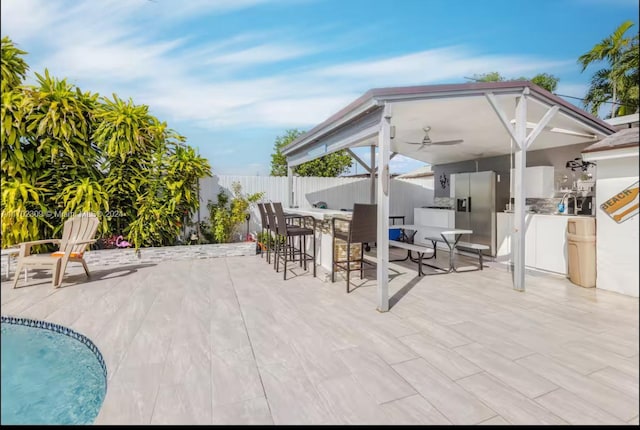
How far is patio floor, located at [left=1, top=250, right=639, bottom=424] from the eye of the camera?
188 cm

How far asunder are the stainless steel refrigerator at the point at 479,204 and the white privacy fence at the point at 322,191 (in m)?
2.26

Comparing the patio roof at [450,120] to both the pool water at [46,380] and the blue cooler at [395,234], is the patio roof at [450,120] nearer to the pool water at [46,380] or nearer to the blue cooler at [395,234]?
Result: the pool water at [46,380]

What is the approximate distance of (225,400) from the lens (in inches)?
83.2

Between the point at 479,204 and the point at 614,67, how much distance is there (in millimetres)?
6719

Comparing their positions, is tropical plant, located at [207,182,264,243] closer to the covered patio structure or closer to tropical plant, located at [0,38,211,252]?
tropical plant, located at [0,38,211,252]

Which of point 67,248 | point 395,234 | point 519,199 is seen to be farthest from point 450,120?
point 67,248

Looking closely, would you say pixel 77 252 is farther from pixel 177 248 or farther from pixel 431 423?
pixel 431 423

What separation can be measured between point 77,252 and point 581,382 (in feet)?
19.4

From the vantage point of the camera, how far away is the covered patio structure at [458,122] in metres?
3.70

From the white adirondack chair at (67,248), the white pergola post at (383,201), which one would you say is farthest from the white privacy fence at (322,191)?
the white pergola post at (383,201)

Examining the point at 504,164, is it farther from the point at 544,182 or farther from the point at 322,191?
the point at 322,191

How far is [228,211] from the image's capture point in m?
7.69

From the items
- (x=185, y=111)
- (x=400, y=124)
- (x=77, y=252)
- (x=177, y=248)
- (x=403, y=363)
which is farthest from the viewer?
(x=177, y=248)

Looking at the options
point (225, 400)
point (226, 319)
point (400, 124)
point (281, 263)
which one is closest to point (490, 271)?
point (400, 124)
